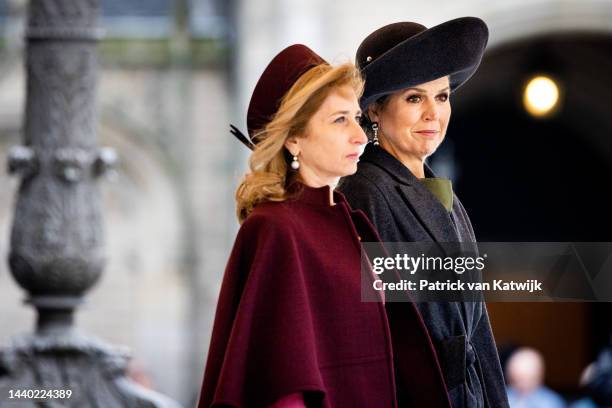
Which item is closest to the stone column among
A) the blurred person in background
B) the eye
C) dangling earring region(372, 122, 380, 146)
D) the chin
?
dangling earring region(372, 122, 380, 146)

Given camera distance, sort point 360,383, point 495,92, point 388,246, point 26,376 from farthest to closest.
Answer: point 495,92 → point 26,376 → point 388,246 → point 360,383

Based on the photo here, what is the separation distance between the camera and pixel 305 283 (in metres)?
3.16

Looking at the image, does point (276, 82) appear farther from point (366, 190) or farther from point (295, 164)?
point (366, 190)

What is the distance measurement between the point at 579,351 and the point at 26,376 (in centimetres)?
1005

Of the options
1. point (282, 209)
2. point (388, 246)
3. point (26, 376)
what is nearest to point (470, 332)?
point (388, 246)

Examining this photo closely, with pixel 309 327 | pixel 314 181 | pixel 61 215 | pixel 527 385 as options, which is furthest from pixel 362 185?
pixel 527 385

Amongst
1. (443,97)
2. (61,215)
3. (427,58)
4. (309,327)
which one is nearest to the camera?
(309,327)

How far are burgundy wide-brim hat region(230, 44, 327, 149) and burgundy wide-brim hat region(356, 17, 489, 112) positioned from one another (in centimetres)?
17

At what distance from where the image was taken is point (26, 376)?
5625 mm

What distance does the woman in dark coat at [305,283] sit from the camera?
3133 millimetres

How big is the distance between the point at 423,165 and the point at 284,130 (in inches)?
18.8

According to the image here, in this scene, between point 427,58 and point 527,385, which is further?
point 527,385

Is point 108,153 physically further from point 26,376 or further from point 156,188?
point 156,188

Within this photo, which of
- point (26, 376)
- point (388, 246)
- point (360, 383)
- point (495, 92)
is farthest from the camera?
point (495, 92)
